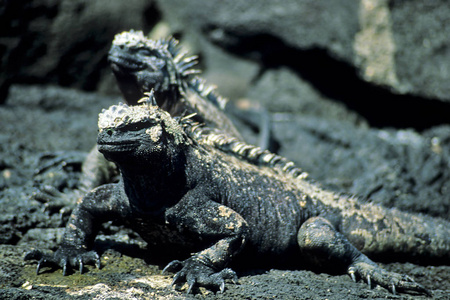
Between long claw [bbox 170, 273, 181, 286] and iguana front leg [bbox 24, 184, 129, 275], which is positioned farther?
iguana front leg [bbox 24, 184, 129, 275]

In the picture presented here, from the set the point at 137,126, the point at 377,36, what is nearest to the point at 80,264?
the point at 137,126

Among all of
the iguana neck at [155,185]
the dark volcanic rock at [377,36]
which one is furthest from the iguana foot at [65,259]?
the dark volcanic rock at [377,36]

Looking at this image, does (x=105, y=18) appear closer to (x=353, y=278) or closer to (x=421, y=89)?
(x=421, y=89)

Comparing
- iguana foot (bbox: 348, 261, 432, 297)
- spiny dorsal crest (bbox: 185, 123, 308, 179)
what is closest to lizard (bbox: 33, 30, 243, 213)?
spiny dorsal crest (bbox: 185, 123, 308, 179)

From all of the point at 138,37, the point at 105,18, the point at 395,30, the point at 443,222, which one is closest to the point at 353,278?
the point at 443,222

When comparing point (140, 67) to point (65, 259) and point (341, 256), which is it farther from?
point (341, 256)

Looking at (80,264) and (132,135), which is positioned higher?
(132,135)

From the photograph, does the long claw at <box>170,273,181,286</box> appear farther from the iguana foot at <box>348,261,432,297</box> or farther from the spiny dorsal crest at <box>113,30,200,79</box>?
the spiny dorsal crest at <box>113,30,200,79</box>
